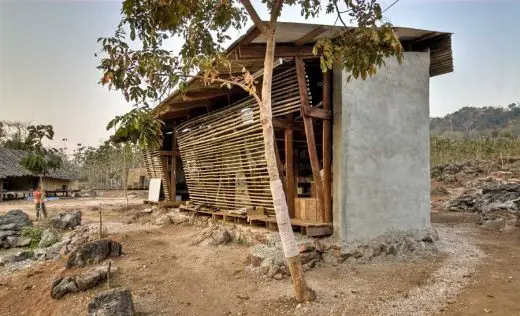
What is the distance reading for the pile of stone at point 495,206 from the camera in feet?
37.0

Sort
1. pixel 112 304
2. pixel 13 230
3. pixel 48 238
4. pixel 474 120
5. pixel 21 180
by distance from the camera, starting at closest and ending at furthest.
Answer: pixel 112 304 → pixel 48 238 → pixel 13 230 → pixel 21 180 → pixel 474 120

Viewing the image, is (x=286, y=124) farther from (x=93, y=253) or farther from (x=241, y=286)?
(x=93, y=253)

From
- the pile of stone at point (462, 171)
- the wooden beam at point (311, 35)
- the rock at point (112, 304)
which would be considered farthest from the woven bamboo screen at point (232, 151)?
the pile of stone at point (462, 171)

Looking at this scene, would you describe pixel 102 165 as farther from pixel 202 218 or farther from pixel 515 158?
pixel 515 158

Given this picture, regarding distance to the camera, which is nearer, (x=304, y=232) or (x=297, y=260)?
(x=297, y=260)

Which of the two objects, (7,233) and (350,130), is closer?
(350,130)

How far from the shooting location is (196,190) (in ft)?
42.5

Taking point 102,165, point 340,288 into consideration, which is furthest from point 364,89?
point 102,165

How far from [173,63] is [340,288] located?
4.28 m

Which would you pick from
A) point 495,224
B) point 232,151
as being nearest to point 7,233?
point 232,151

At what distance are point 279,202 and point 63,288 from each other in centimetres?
429

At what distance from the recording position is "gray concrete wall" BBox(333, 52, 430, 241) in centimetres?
720

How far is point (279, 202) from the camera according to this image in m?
5.02

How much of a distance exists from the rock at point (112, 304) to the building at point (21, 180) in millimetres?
26015
